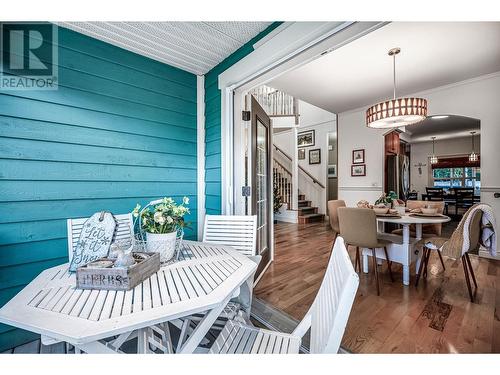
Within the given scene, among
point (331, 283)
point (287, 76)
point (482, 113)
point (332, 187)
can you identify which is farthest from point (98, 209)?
point (332, 187)

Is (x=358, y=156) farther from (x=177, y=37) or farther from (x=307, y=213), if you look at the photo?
(x=177, y=37)

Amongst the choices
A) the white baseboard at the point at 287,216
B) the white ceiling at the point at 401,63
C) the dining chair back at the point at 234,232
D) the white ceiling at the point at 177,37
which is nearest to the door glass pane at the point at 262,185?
the dining chair back at the point at 234,232

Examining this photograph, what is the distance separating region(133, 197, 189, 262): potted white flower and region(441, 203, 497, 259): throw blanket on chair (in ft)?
8.56

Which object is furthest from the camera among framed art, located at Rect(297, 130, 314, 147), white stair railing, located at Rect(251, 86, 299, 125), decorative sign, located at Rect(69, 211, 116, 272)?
framed art, located at Rect(297, 130, 314, 147)

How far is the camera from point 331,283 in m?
0.91

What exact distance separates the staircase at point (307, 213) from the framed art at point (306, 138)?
5.87 ft

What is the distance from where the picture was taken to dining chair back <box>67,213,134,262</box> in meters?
1.59

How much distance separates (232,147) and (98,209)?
131 centimetres

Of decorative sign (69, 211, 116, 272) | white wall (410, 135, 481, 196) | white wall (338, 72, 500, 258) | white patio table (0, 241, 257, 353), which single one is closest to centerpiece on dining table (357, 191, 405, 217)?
white wall (338, 72, 500, 258)

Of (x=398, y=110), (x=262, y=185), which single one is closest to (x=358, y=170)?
(x=398, y=110)

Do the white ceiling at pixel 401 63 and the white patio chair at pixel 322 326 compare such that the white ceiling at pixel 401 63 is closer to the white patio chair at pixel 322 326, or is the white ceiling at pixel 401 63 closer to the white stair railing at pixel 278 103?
the white stair railing at pixel 278 103

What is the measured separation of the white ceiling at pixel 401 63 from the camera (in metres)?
2.49

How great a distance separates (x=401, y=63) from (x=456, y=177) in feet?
30.3

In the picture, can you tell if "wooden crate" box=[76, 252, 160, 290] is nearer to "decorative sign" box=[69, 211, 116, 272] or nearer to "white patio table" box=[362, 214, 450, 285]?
"decorative sign" box=[69, 211, 116, 272]
